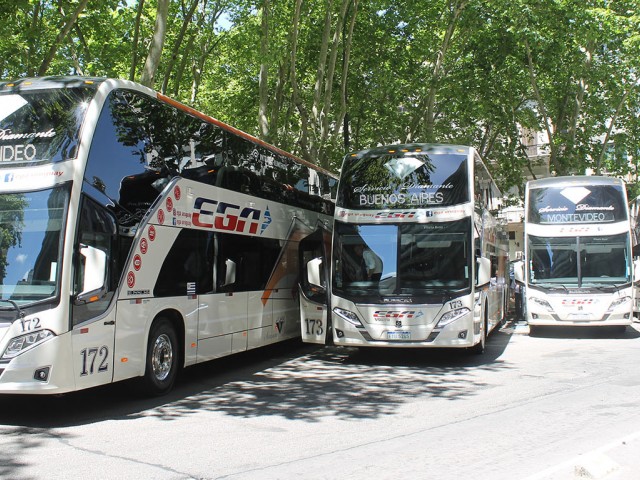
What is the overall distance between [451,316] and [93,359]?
5.84 meters

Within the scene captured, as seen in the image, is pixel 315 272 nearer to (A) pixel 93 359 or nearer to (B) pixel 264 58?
(A) pixel 93 359

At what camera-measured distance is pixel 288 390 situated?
9.59 m

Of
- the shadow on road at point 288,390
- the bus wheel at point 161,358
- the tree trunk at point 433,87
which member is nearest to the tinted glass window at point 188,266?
the bus wheel at point 161,358

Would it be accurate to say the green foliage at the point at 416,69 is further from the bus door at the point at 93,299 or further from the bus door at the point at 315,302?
the bus door at the point at 93,299

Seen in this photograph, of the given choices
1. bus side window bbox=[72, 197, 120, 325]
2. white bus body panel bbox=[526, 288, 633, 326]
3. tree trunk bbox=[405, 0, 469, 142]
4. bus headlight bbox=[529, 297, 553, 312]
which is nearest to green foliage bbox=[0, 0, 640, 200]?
tree trunk bbox=[405, 0, 469, 142]

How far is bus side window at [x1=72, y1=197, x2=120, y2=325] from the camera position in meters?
7.29

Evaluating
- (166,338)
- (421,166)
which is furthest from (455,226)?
(166,338)

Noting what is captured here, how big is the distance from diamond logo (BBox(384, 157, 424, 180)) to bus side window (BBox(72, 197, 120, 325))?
19.0 ft

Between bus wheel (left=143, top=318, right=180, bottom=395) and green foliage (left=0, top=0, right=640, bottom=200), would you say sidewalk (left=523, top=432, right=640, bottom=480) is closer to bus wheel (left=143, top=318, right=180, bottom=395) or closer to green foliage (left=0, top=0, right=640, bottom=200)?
bus wheel (left=143, top=318, right=180, bottom=395)

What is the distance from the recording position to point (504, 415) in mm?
7762

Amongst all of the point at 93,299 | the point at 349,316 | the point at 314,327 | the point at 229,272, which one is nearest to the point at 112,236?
the point at 93,299

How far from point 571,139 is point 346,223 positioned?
63.5ft

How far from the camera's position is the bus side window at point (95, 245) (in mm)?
7289

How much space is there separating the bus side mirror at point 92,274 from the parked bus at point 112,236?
0.7 inches
